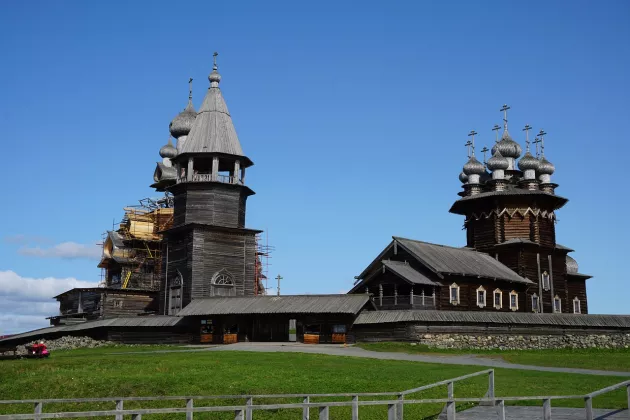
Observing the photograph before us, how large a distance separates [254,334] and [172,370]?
2129 centimetres

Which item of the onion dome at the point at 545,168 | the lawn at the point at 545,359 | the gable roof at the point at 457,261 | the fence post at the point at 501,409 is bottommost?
the fence post at the point at 501,409

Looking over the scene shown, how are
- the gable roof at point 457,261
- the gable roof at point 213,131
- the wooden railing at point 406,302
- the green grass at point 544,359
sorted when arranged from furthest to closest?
1. the gable roof at point 213,131
2. the gable roof at point 457,261
3. the wooden railing at point 406,302
4. the green grass at point 544,359

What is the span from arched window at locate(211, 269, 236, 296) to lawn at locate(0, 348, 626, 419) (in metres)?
22.0

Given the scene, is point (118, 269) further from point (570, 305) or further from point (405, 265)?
point (570, 305)

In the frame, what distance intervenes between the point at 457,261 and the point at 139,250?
29237 mm

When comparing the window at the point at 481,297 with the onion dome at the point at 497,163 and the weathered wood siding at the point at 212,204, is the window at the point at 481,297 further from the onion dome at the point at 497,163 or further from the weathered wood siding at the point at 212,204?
the weathered wood siding at the point at 212,204

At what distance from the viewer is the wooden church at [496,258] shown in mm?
47656

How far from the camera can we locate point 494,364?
30.6 metres

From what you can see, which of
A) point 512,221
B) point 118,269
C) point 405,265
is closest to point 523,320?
point 405,265

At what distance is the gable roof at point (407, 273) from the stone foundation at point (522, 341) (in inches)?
157

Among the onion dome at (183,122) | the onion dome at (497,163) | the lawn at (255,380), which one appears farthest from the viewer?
the onion dome at (183,122)

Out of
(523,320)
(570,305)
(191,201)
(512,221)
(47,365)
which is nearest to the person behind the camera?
(47,365)

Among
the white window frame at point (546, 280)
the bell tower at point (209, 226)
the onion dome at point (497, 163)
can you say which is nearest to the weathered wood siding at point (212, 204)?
the bell tower at point (209, 226)

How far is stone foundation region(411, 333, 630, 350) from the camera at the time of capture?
43.0 m
